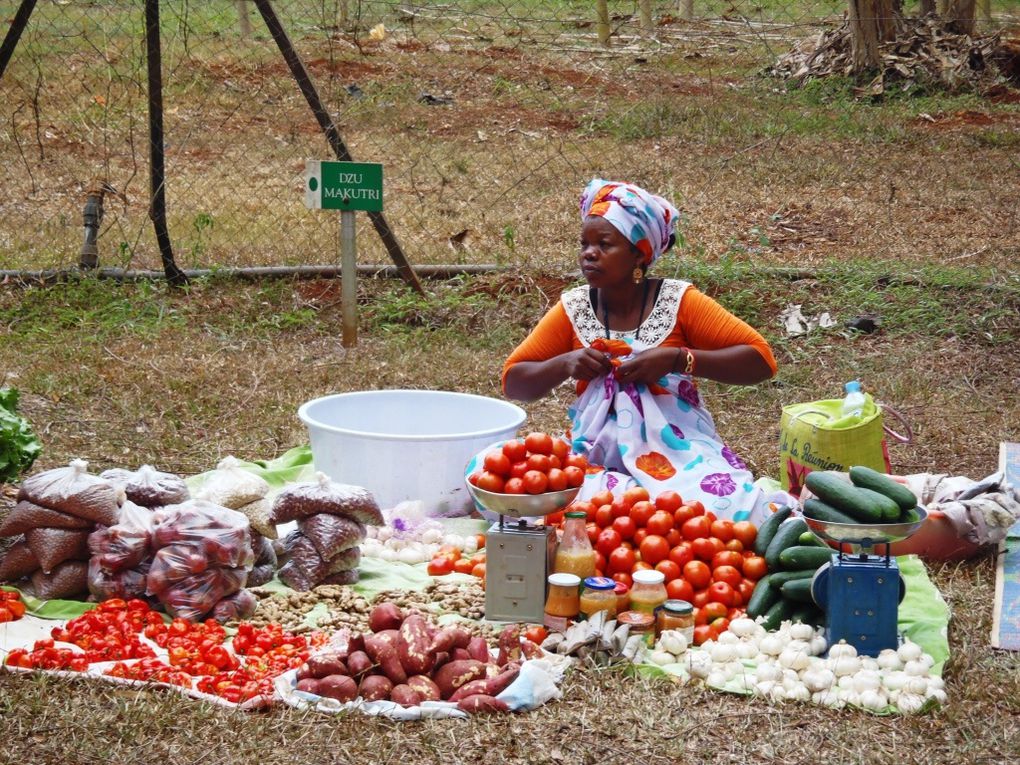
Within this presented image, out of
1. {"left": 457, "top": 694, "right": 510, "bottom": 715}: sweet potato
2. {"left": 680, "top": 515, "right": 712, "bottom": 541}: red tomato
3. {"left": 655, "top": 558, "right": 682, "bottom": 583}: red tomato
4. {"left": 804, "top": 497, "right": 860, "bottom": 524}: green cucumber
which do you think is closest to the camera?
{"left": 457, "top": 694, "right": 510, "bottom": 715}: sweet potato

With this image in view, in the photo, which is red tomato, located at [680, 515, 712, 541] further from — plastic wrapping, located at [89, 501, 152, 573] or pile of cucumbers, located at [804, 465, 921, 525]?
plastic wrapping, located at [89, 501, 152, 573]

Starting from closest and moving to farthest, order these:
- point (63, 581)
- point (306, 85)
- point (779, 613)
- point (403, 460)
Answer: point (779, 613), point (63, 581), point (403, 460), point (306, 85)

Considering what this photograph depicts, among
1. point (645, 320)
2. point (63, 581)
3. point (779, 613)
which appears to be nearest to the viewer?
point (779, 613)

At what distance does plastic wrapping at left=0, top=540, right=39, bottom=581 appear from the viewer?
150 inches

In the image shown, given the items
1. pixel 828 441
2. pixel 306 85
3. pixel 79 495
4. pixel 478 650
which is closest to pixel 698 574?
pixel 478 650

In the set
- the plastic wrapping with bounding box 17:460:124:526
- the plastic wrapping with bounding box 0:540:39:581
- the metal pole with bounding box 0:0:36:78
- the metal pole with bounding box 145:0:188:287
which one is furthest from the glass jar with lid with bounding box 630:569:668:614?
the metal pole with bounding box 0:0:36:78

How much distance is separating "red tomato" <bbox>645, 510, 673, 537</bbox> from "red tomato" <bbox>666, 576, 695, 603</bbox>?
0.21m

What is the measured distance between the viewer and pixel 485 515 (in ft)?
15.2

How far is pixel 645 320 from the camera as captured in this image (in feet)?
14.4

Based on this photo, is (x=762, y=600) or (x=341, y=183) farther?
(x=341, y=183)

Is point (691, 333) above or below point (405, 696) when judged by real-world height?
above

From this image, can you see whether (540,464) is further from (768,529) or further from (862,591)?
(862,591)

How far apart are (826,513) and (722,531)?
1.93 feet

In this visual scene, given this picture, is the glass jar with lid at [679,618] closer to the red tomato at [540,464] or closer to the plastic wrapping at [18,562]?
the red tomato at [540,464]
